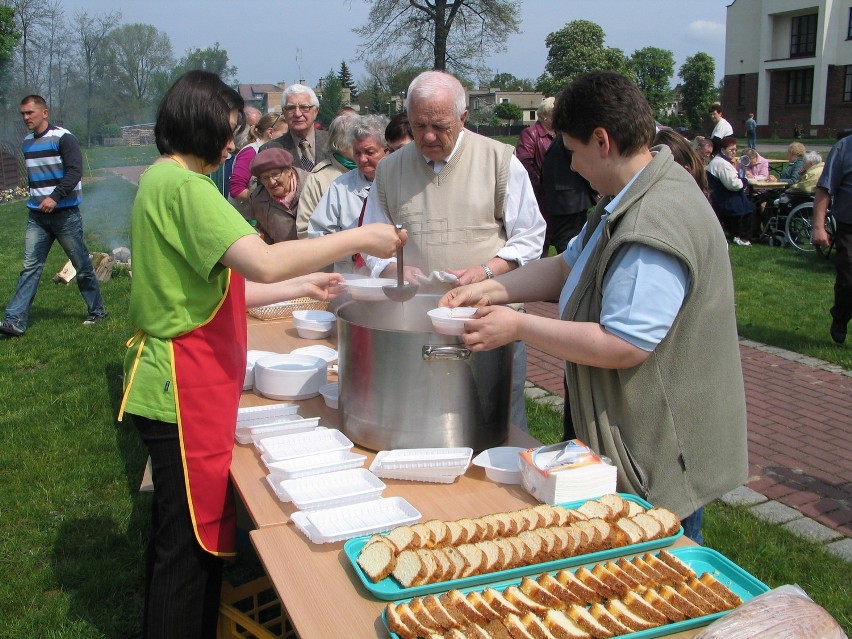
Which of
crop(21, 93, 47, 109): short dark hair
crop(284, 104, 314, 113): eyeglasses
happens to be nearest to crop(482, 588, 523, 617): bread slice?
crop(284, 104, 314, 113): eyeglasses

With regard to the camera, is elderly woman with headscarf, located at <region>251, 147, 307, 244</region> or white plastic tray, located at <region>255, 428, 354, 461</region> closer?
white plastic tray, located at <region>255, 428, 354, 461</region>

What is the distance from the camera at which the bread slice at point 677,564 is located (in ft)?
4.74

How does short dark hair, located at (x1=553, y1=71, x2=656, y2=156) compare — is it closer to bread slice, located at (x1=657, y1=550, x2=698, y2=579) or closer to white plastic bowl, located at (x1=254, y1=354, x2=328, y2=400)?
bread slice, located at (x1=657, y1=550, x2=698, y2=579)

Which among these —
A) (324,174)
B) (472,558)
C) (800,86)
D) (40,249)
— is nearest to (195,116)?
(472,558)

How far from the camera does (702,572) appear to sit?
1.54 metres

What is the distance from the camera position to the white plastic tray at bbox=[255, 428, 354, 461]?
79.2 inches

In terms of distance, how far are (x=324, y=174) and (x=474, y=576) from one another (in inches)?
137

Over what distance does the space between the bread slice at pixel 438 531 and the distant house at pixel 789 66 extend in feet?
128

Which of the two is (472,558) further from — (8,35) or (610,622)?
(8,35)

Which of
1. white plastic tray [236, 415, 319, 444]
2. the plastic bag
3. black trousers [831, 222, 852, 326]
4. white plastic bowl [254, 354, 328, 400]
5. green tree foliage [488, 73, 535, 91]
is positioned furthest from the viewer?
green tree foliage [488, 73, 535, 91]

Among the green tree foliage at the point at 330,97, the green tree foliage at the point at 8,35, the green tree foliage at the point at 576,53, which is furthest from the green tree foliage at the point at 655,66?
the green tree foliage at the point at 8,35

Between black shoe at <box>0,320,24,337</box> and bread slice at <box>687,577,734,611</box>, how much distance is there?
6883 mm

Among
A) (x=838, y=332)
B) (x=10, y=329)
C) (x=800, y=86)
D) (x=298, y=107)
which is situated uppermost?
(x=800, y=86)

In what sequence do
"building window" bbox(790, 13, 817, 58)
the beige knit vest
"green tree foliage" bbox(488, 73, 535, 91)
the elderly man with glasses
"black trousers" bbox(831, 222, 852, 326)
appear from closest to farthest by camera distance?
1. the beige knit vest
2. the elderly man with glasses
3. "black trousers" bbox(831, 222, 852, 326)
4. "building window" bbox(790, 13, 817, 58)
5. "green tree foliage" bbox(488, 73, 535, 91)
